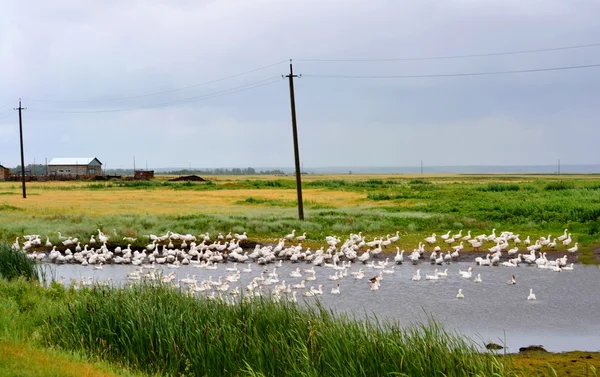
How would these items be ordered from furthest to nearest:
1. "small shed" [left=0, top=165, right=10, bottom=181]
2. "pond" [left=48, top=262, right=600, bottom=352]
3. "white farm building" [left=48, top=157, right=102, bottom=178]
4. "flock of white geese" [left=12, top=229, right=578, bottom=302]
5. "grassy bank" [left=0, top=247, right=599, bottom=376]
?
"white farm building" [left=48, top=157, right=102, bottom=178]
"small shed" [left=0, top=165, right=10, bottom=181]
"flock of white geese" [left=12, top=229, right=578, bottom=302]
"pond" [left=48, top=262, right=600, bottom=352]
"grassy bank" [left=0, top=247, right=599, bottom=376]

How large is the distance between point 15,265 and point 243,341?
11.7 meters

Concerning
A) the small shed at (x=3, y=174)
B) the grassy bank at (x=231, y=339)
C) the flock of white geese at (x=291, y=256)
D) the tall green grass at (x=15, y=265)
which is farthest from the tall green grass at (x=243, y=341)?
the small shed at (x=3, y=174)

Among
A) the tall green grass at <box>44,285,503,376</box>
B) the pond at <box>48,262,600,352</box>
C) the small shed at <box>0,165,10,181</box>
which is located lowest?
the pond at <box>48,262,600,352</box>

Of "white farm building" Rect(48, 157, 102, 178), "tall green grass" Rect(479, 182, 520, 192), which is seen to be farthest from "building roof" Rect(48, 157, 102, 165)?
"tall green grass" Rect(479, 182, 520, 192)

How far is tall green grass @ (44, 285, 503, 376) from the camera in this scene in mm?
10789

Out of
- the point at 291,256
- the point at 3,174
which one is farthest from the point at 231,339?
the point at 3,174

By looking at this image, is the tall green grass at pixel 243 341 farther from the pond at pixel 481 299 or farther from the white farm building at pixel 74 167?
the white farm building at pixel 74 167

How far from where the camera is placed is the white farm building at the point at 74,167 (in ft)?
473

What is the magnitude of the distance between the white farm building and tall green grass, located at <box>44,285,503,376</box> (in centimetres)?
13413

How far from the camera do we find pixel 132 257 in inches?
1192

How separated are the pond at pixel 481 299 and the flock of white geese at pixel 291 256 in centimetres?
29

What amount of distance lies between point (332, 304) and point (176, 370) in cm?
839

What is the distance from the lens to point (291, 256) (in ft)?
94.4

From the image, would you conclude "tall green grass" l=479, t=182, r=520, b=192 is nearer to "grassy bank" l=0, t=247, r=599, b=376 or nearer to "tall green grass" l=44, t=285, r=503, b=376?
"grassy bank" l=0, t=247, r=599, b=376
